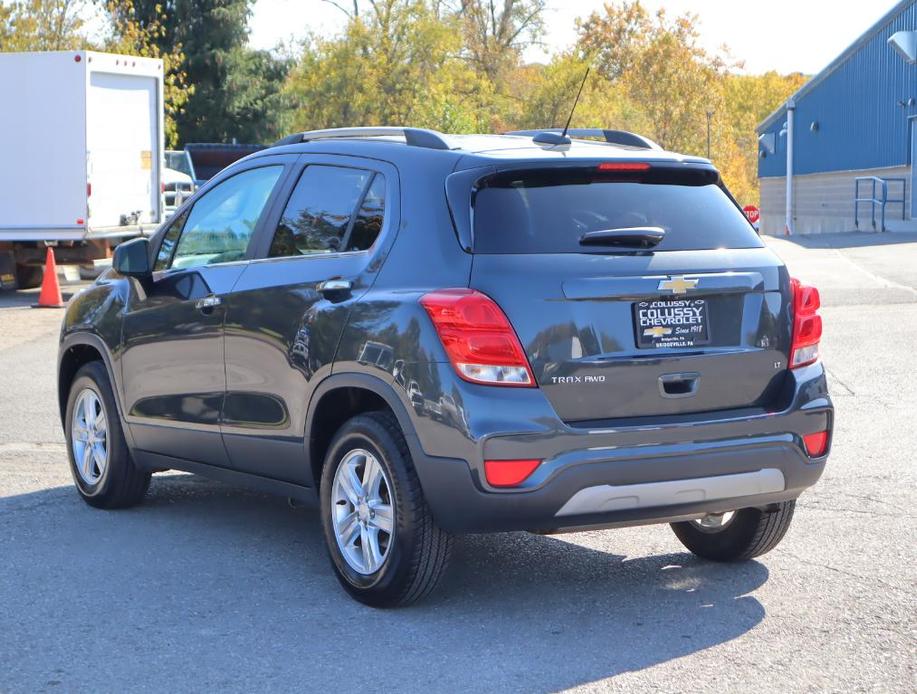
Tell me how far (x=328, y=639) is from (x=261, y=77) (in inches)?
2093

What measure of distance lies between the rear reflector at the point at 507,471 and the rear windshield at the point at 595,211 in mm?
748

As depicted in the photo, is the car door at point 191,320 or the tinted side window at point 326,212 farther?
the car door at point 191,320

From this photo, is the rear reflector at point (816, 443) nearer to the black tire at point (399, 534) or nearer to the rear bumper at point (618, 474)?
the rear bumper at point (618, 474)

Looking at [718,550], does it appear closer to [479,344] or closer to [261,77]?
[479,344]

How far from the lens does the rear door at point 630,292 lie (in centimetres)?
502

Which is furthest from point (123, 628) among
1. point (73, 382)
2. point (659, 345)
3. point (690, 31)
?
point (690, 31)

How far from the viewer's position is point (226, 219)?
6555mm

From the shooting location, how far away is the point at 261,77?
5650cm

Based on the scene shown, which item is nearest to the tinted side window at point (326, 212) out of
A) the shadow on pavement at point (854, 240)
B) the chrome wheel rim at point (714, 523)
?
the chrome wheel rim at point (714, 523)

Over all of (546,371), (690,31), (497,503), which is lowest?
(497,503)

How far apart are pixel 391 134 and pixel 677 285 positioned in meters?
1.50

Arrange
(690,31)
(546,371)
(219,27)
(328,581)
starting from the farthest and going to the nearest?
(690,31)
(219,27)
(328,581)
(546,371)

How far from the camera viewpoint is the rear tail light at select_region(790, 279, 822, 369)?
5480 millimetres

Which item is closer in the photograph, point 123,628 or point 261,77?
point 123,628
